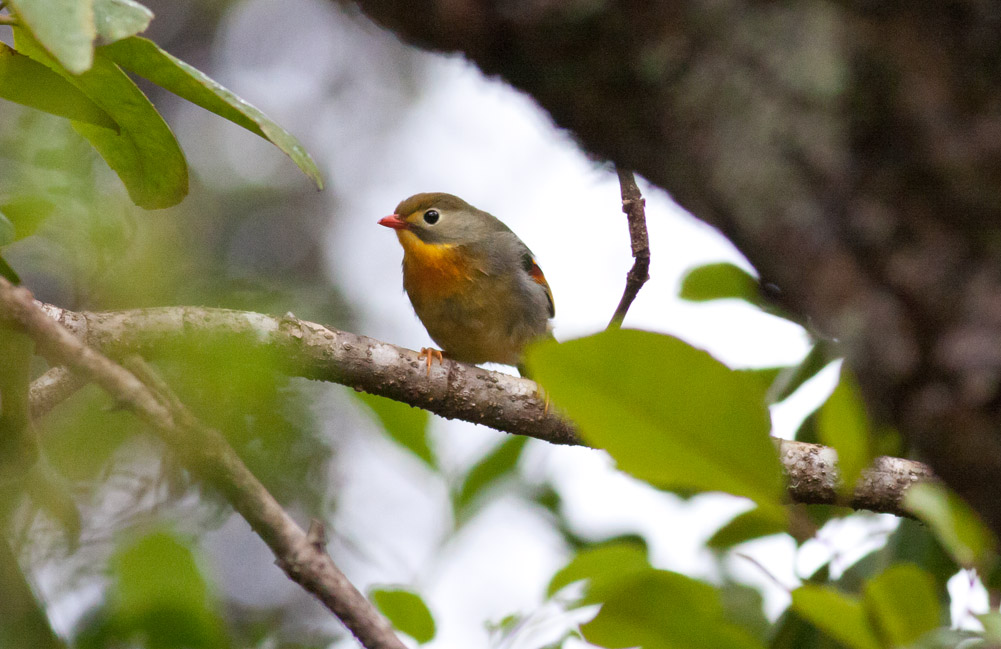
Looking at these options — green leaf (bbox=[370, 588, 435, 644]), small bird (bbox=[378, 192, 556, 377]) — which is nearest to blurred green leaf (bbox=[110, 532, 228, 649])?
green leaf (bbox=[370, 588, 435, 644])

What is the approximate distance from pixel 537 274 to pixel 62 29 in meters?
4.62

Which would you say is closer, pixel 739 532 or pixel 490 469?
pixel 739 532

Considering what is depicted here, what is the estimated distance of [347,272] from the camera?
7992mm

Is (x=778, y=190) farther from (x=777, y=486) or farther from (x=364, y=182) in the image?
(x=364, y=182)

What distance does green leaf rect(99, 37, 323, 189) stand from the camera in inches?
68.4

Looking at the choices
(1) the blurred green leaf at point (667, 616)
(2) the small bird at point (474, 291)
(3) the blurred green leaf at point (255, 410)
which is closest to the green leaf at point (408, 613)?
(3) the blurred green leaf at point (255, 410)

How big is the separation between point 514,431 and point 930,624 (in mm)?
2202

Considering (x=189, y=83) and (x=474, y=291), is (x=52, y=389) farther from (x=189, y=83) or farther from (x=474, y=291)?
(x=474, y=291)

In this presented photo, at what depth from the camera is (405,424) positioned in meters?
3.10

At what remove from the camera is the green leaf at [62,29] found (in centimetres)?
119

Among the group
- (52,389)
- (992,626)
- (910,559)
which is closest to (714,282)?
(910,559)

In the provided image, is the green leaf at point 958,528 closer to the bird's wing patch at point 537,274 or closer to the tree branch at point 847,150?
the tree branch at point 847,150

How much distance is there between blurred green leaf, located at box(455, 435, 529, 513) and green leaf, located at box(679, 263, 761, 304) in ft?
4.01

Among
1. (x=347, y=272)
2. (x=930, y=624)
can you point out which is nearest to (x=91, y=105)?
(x=930, y=624)
